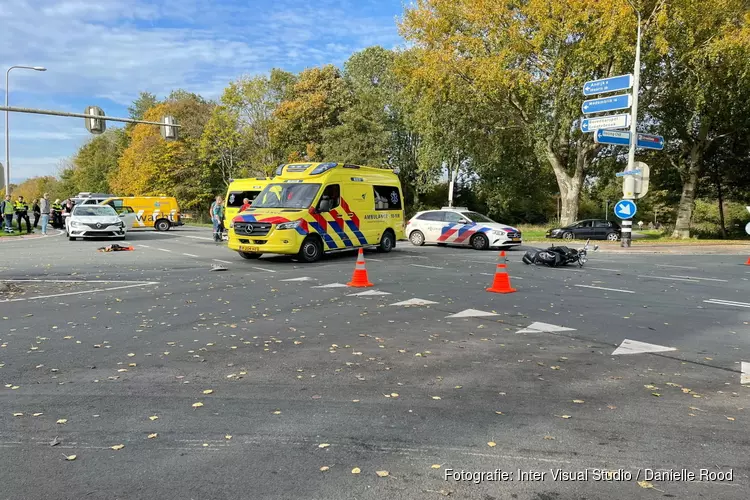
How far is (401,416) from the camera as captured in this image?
4031mm

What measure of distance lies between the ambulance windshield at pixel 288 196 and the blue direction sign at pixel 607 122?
12.5 meters

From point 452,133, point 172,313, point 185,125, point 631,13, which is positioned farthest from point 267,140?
point 172,313

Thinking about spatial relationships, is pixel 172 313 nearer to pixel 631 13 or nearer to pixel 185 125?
pixel 631 13

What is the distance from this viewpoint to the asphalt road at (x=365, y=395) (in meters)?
3.13

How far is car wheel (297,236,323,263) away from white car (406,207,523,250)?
7.57m

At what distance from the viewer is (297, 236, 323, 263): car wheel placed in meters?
14.6

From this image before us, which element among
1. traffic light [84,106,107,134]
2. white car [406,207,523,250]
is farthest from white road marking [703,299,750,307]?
traffic light [84,106,107,134]

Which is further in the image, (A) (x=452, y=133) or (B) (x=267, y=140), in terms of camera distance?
(B) (x=267, y=140)

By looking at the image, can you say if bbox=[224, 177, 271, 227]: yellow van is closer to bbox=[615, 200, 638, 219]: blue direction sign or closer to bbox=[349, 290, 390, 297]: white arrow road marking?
bbox=[349, 290, 390, 297]: white arrow road marking

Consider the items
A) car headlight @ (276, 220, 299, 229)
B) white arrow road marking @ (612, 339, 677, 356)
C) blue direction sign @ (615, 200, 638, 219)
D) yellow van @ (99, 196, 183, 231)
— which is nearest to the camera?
white arrow road marking @ (612, 339, 677, 356)

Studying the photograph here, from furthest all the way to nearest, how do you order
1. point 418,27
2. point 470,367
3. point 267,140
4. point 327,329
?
1. point 267,140
2. point 418,27
3. point 327,329
4. point 470,367

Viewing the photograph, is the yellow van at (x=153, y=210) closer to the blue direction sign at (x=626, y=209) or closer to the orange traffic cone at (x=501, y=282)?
the blue direction sign at (x=626, y=209)

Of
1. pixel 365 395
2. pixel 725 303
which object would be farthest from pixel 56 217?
pixel 725 303

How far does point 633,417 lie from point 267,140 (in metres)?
46.1
